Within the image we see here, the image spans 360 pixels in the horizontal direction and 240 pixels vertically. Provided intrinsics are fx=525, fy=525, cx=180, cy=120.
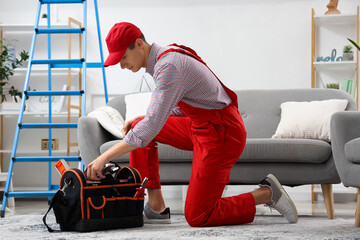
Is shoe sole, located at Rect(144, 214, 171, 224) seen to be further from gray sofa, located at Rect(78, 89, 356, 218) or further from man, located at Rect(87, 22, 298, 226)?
gray sofa, located at Rect(78, 89, 356, 218)

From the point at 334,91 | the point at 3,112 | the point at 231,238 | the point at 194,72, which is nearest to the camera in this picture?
the point at 231,238

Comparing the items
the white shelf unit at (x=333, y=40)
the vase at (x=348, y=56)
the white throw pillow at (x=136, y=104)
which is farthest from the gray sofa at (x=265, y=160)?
the vase at (x=348, y=56)

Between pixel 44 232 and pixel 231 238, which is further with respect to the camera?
pixel 44 232

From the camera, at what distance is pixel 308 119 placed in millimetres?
3471

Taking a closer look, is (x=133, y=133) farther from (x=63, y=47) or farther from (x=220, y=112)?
(x=63, y=47)

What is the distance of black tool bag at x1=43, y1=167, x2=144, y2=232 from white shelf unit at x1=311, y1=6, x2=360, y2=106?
8.86 feet

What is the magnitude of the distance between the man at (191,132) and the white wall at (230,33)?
236 cm

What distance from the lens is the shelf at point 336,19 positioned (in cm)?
456

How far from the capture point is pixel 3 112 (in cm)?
468

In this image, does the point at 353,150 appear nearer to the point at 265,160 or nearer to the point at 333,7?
the point at 265,160

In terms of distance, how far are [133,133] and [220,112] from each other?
1.48ft

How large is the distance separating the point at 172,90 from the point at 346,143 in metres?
0.97

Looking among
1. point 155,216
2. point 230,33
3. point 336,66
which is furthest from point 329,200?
point 230,33

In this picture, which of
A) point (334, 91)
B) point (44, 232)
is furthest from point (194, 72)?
point (334, 91)
